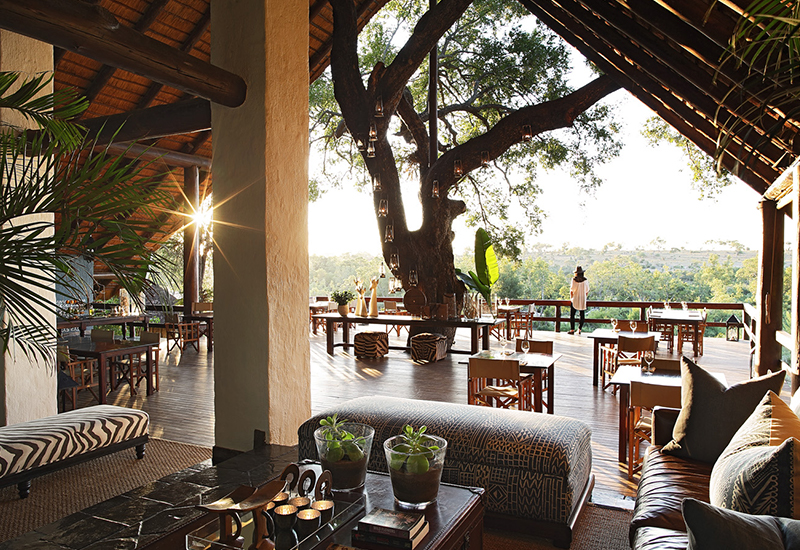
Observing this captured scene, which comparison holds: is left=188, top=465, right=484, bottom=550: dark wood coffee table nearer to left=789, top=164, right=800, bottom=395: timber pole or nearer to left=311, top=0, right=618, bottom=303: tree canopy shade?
left=789, top=164, right=800, bottom=395: timber pole

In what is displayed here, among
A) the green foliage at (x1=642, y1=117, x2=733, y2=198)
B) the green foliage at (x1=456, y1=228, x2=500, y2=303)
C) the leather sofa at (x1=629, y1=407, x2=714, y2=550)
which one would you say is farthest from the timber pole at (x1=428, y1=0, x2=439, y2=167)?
the leather sofa at (x1=629, y1=407, x2=714, y2=550)

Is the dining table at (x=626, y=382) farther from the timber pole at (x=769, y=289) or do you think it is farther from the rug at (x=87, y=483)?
the rug at (x=87, y=483)

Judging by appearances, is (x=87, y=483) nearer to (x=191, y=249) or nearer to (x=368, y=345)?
(x=368, y=345)

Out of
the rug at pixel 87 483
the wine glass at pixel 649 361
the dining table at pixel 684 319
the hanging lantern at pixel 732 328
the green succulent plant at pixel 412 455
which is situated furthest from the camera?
the hanging lantern at pixel 732 328

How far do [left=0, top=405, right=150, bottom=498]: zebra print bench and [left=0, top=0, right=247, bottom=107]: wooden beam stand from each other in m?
2.52

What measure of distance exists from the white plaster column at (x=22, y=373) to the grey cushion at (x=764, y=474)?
490 cm

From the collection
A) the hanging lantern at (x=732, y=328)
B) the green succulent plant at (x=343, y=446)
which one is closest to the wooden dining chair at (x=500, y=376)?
the green succulent plant at (x=343, y=446)

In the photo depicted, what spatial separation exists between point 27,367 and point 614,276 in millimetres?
17811

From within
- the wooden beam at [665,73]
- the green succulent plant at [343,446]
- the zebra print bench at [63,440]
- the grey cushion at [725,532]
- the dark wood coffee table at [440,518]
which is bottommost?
the zebra print bench at [63,440]

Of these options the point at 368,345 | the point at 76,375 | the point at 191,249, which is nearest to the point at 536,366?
the point at 368,345

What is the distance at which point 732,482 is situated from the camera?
1810 millimetres

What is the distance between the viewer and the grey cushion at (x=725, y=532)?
49.6 inches

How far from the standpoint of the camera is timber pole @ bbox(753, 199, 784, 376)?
5.85 metres

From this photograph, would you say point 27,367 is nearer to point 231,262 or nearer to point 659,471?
point 231,262
